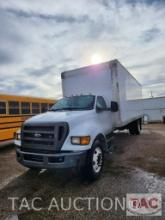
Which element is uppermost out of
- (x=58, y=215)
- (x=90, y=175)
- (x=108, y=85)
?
(x=108, y=85)

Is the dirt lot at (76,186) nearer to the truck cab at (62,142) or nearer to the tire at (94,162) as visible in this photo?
the tire at (94,162)

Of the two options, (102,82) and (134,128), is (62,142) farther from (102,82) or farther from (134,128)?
(134,128)

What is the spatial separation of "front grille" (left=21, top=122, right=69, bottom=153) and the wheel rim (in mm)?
973

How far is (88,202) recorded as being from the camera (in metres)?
3.74

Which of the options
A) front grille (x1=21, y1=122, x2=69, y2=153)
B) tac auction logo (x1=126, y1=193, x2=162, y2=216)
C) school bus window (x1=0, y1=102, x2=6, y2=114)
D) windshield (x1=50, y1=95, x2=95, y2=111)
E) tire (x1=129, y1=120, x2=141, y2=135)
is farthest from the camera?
tire (x1=129, y1=120, x2=141, y2=135)

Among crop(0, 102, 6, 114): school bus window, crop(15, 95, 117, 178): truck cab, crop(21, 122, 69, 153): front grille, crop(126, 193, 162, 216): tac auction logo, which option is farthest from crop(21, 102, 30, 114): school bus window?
crop(126, 193, 162, 216): tac auction logo

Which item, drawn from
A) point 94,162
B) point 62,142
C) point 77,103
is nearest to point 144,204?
point 94,162

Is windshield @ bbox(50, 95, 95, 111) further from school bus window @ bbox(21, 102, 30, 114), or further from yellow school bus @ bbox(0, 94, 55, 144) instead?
school bus window @ bbox(21, 102, 30, 114)

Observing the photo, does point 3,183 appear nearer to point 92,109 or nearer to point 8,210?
point 8,210

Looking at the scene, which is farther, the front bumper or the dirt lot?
the front bumper

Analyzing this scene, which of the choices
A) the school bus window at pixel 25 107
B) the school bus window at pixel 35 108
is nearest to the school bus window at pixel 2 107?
the school bus window at pixel 25 107

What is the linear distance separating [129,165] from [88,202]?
2523mm

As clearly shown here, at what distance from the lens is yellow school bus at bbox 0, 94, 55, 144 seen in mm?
8891

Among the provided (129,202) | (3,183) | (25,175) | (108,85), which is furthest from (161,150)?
(3,183)
